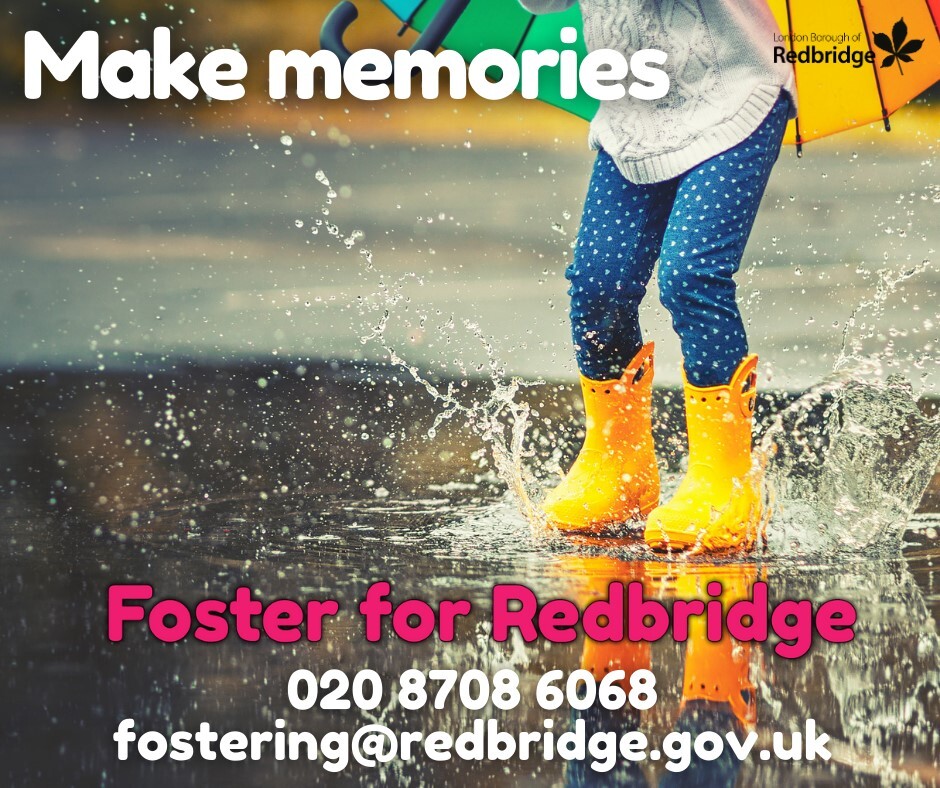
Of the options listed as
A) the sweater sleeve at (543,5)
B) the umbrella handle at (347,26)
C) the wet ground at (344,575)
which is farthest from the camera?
the sweater sleeve at (543,5)

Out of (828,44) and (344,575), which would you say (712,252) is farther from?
(344,575)

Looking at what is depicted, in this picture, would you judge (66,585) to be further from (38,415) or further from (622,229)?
(38,415)

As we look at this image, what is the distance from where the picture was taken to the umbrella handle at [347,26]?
6.83ft

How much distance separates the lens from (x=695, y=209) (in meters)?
2.15

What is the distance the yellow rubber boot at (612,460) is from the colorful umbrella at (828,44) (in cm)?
50

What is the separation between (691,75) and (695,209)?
0.72 ft

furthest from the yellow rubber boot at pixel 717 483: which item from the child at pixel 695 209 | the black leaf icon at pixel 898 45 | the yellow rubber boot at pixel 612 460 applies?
the black leaf icon at pixel 898 45

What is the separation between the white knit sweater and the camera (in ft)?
7.08

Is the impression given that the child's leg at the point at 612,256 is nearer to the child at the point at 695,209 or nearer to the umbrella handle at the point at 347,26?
the child at the point at 695,209

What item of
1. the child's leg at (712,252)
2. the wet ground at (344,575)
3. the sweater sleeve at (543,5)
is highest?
the sweater sleeve at (543,5)

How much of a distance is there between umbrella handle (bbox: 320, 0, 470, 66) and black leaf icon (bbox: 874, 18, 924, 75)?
780 mm

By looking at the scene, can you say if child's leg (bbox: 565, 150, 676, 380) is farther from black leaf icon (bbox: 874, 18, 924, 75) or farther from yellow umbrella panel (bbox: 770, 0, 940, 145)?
black leaf icon (bbox: 874, 18, 924, 75)

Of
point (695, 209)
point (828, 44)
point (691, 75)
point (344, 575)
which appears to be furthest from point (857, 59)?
point (344, 575)

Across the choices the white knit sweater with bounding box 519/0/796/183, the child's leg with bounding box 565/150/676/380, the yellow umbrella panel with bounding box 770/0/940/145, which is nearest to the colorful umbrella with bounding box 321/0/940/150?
the yellow umbrella panel with bounding box 770/0/940/145
